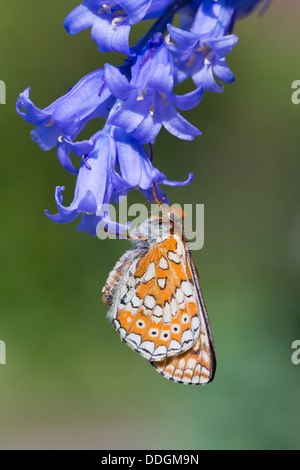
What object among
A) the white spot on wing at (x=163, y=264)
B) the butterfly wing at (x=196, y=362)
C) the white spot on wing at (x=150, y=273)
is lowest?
the butterfly wing at (x=196, y=362)

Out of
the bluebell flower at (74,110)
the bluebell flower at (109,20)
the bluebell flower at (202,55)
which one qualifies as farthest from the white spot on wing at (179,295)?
the bluebell flower at (109,20)

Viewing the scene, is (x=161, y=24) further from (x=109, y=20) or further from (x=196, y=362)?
(x=196, y=362)

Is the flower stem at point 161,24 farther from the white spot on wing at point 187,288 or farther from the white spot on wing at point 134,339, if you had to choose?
the white spot on wing at point 134,339

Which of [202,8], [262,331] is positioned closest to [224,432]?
[262,331]

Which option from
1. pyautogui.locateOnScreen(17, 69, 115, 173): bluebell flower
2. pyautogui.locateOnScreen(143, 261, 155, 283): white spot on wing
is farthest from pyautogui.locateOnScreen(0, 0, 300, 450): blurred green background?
pyautogui.locateOnScreen(17, 69, 115, 173): bluebell flower

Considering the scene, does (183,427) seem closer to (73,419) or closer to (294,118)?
(73,419)

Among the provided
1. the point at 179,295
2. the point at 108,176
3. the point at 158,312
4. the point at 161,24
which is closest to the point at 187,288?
the point at 179,295
